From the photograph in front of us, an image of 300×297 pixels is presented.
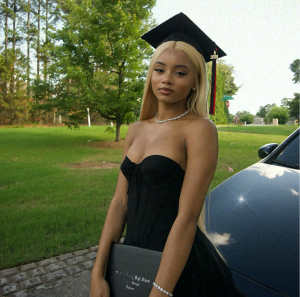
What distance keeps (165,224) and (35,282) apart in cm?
215

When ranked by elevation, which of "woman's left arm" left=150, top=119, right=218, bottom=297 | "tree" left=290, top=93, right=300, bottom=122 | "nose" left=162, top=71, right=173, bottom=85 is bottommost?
"woman's left arm" left=150, top=119, right=218, bottom=297

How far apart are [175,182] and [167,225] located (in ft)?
0.65

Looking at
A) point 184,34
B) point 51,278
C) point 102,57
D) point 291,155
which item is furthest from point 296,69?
point 184,34

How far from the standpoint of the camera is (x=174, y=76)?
132 centimetres

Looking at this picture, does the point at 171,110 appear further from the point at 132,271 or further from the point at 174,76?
the point at 132,271

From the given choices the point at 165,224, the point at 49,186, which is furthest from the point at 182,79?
the point at 49,186

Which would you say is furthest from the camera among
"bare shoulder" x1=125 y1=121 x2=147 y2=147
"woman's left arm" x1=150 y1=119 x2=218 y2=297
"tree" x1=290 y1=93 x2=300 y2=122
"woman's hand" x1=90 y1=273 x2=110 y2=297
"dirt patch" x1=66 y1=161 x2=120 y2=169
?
"tree" x1=290 y1=93 x2=300 y2=122

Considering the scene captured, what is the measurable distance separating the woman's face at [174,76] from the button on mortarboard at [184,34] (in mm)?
111

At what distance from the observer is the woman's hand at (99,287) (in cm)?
129

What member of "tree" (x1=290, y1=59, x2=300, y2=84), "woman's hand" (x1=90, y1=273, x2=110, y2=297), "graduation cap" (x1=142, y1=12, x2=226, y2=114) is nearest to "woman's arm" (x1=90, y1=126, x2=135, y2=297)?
"woman's hand" (x1=90, y1=273, x2=110, y2=297)

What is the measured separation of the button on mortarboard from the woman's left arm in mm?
487

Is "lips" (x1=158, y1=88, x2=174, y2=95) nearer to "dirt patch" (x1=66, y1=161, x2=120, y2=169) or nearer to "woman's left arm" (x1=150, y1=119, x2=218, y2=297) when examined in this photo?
→ "woman's left arm" (x1=150, y1=119, x2=218, y2=297)

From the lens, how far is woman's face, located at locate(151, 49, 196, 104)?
132cm

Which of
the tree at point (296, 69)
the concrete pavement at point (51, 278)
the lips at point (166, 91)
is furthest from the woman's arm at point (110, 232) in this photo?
the tree at point (296, 69)
